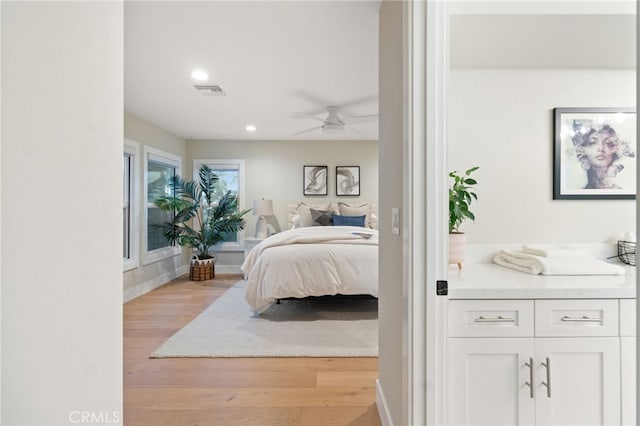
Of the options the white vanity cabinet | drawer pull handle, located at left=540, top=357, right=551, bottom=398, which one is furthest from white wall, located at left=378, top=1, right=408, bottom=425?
drawer pull handle, located at left=540, top=357, right=551, bottom=398

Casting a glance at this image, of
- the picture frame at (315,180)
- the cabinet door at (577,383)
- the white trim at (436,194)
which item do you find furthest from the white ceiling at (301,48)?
the picture frame at (315,180)

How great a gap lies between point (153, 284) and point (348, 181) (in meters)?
3.48

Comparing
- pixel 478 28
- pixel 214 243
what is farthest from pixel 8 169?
pixel 214 243

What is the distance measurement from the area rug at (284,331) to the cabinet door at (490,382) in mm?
1365

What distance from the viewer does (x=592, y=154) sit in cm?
188

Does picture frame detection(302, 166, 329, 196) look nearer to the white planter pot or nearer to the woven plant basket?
the woven plant basket

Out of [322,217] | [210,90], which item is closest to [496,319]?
[210,90]

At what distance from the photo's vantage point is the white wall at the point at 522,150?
6.16ft

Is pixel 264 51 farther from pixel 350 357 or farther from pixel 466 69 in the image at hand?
pixel 350 357

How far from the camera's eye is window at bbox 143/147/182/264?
468 cm

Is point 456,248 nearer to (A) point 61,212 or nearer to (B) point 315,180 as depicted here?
(A) point 61,212

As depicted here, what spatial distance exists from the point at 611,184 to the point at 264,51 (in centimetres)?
247

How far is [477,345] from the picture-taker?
1.28 metres

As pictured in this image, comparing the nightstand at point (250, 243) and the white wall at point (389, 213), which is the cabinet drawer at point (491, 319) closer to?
the white wall at point (389, 213)
